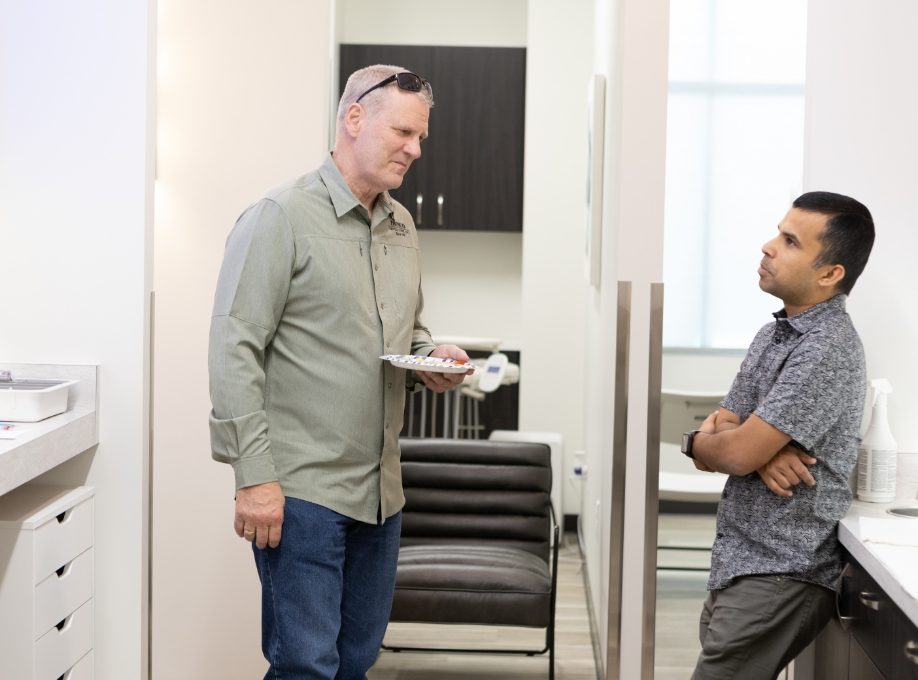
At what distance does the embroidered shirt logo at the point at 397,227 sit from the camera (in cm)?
219

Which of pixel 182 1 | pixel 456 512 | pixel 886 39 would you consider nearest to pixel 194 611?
pixel 456 512

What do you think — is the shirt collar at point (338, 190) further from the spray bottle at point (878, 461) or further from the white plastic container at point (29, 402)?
the spray bottle at point (878, 461)

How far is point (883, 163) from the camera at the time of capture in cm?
242

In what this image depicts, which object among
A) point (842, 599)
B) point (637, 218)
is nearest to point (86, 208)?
point (637, 218)

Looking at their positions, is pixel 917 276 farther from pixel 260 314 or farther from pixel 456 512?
pixel 456 512

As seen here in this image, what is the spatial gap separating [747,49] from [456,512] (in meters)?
1.88

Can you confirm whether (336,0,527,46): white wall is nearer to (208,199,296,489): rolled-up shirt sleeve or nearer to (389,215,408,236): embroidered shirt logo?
(389,215,408,236): embroidered shirt logo

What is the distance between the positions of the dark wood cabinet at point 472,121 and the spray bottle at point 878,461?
12.3ft

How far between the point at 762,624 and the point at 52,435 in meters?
1.54

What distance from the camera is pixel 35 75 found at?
247 centimetres

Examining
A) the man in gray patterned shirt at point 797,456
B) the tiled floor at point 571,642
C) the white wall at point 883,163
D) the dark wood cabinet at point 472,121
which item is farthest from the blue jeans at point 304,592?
the dark wood cabinet at point 472,121

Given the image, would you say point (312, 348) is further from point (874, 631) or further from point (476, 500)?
point (476, 500)

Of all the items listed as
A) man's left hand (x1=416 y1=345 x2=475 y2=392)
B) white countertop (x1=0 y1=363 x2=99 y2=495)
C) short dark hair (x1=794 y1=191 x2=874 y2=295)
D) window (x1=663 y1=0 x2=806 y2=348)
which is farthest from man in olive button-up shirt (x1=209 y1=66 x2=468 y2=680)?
window (x1=663 y1=0 x2=806 y2=348)

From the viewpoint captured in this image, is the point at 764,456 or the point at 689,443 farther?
the point at 689,443
